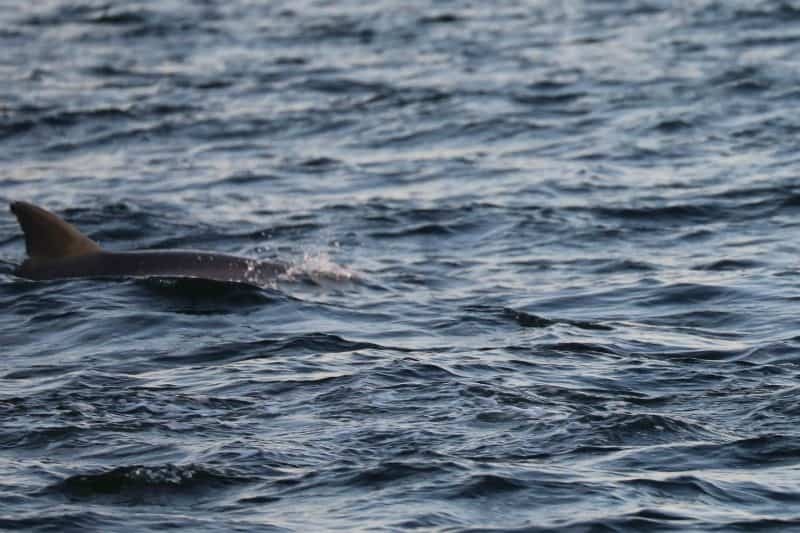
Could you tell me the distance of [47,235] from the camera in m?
15.2

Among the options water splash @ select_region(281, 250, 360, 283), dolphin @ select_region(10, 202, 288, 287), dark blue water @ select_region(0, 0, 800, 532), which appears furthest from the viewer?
water splash @ select_region(281, 250, 360, 283)

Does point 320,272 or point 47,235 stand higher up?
point 47,235

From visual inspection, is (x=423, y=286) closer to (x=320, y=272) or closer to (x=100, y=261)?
(x=320, y=272)

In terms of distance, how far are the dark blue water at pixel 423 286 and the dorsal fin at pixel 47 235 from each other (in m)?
0.37

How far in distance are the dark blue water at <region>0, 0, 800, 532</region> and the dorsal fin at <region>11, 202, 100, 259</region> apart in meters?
0.37

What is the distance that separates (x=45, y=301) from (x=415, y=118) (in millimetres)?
10231

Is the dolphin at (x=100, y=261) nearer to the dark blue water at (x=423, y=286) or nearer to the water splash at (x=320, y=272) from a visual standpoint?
the water splash at (x=320, y=272)

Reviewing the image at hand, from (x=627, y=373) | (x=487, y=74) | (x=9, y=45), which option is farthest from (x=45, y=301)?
(x=9, y=45)

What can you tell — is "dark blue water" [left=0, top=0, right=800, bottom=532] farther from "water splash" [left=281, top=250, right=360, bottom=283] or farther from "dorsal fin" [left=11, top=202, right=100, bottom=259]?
"dorsal fin" [left=11, top=202, right=100, bottom=259]

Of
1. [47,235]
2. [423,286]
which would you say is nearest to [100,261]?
[47,235]

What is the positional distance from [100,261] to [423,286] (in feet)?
9.65

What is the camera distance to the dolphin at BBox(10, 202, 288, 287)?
49.0 feet

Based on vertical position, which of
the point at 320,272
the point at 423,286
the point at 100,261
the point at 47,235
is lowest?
the point at 423,286

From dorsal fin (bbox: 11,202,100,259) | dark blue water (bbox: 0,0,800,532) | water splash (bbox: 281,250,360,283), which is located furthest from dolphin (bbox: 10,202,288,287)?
dark blue water (bbox: 0,0,800,532)
